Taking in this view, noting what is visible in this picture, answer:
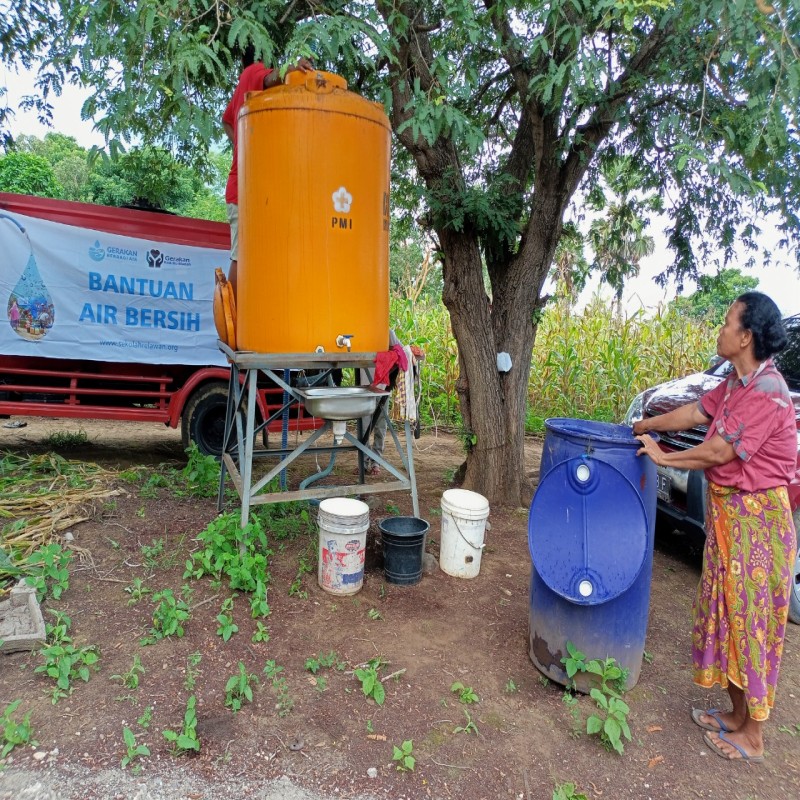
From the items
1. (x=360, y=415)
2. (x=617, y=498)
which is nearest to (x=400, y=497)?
(x=360, y=415)

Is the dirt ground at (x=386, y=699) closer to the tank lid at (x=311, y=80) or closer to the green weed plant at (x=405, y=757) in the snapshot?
the green weed plant at (x=405, y=757)

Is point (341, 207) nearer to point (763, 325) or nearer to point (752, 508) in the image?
point (763, 325)

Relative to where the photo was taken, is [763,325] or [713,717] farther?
[713,717]

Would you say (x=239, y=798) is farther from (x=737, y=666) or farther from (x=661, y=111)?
(x=661, y=111)

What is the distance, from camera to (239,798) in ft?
7.14

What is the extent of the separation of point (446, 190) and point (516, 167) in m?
1.12

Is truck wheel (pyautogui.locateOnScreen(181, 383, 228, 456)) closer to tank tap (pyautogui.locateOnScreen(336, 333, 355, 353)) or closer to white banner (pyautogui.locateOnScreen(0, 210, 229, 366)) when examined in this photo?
white banner (pyautogui.locateOnScreen(0, 210, 229, 366))

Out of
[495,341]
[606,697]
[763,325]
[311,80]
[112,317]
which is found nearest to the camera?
[763,325]

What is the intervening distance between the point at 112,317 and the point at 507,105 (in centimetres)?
423

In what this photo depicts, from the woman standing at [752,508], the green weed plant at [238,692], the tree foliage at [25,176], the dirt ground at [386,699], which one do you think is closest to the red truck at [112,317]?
the dirt ground at [386,699]

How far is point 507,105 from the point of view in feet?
19.7

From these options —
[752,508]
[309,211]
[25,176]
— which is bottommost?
[752,508]

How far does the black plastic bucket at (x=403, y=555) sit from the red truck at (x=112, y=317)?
1945 millimetres

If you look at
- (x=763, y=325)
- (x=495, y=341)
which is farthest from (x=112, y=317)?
(x=763, y=325)
